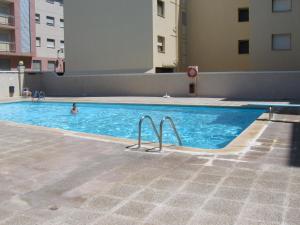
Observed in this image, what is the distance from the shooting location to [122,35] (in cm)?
2880

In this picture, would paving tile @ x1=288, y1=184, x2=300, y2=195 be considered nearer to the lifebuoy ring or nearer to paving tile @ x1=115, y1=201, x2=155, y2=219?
paving tile @ x1=115, y1=201, x2=155, y2=219

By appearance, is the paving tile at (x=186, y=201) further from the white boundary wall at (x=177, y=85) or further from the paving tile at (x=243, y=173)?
the white boundary wall at (x=177, y=85)

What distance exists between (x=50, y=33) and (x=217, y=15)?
2697 centimetres

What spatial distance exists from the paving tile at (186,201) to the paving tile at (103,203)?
685 mm

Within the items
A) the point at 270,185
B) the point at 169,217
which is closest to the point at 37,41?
the point at 270,185

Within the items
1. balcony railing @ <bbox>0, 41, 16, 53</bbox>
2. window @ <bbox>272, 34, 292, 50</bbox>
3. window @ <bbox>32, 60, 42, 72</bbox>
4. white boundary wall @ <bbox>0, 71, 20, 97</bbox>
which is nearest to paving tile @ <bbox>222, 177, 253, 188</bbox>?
window @ <bbox>272, 34, 292, 50</bbox>

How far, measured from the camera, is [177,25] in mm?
31000

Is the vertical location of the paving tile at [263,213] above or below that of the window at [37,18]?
below

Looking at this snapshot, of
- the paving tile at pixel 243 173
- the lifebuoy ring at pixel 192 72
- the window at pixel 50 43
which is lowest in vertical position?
the paving tile at pixel 243 173

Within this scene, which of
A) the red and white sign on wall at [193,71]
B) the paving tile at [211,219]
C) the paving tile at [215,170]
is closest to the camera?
the paving tile at [211,219]

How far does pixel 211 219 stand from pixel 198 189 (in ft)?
3.45

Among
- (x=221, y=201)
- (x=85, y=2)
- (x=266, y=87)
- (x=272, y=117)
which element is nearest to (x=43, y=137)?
(x=221, y=201)

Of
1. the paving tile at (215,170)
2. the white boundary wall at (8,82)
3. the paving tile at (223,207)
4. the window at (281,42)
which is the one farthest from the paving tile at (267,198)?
the white boundary wall at (8,82)

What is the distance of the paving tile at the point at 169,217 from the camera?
4.30 m
